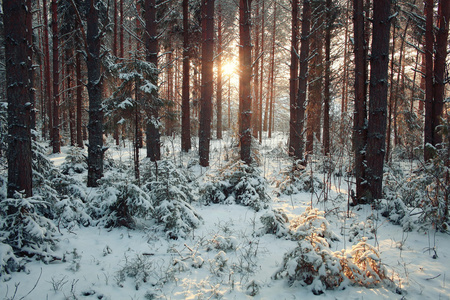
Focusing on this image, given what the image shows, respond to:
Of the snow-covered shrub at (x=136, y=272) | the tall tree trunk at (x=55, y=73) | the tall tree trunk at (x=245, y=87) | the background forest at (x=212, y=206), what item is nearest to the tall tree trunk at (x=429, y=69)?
the background forest at (x=212, y=206)

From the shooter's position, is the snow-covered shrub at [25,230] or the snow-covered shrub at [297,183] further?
the snow-covered shrub at [297,183]

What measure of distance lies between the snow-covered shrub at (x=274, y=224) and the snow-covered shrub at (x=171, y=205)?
1260 millimetres

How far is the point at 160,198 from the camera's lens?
4613 millimetres

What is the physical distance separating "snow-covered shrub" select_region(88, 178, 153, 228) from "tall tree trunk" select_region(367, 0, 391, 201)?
189 inches

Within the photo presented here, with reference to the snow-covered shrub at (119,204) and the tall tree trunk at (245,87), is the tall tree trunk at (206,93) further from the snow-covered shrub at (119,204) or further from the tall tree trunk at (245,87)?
A: the snow-covered shrub at (119,204)

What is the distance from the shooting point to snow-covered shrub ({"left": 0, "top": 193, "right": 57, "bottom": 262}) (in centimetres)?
315

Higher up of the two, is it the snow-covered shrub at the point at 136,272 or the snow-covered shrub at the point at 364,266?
the snow-covered shrub at the point at 364,266

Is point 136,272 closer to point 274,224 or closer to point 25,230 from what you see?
point 25,230

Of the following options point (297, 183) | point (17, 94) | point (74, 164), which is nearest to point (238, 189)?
point (297, 183)

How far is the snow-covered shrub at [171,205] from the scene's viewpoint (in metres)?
4.23

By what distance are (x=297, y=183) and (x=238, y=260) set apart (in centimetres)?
446

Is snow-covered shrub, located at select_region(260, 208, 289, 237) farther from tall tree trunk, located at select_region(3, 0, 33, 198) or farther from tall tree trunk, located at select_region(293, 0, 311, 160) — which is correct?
tall tree trunk, located at select_region(293, 0, 311, 160)

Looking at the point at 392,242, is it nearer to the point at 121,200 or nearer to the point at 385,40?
the point at 385,40

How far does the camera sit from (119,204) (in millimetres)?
4527
